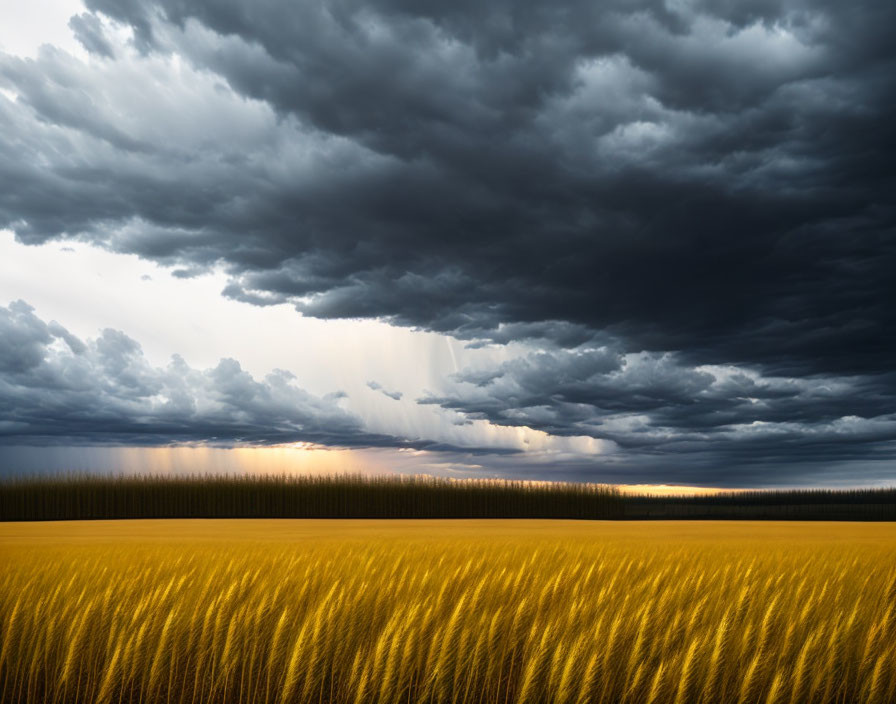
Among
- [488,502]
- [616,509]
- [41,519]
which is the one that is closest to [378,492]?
[488,502]

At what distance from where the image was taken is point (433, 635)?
21.8ft

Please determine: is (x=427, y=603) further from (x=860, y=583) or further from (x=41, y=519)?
(x=41, y=519)

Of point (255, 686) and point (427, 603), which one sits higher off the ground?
point (427, 603)

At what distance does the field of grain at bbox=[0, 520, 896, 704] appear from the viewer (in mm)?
5965

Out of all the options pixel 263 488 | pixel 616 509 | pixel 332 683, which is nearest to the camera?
pixel 332 683

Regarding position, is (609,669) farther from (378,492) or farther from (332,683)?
(378,492)

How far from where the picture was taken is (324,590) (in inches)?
324

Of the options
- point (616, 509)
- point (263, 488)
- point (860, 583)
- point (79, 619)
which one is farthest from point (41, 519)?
point (860, 583)

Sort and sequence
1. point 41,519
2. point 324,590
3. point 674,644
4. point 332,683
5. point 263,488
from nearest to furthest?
point 332,683, point 674,644, point 324,590, point 41,519, point 263,488

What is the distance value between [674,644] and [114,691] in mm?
4908

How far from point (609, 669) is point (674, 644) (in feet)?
3.31

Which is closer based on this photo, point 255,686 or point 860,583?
point 255,686

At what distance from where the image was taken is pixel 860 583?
9312 mm

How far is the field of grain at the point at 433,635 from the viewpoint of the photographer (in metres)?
5.96
